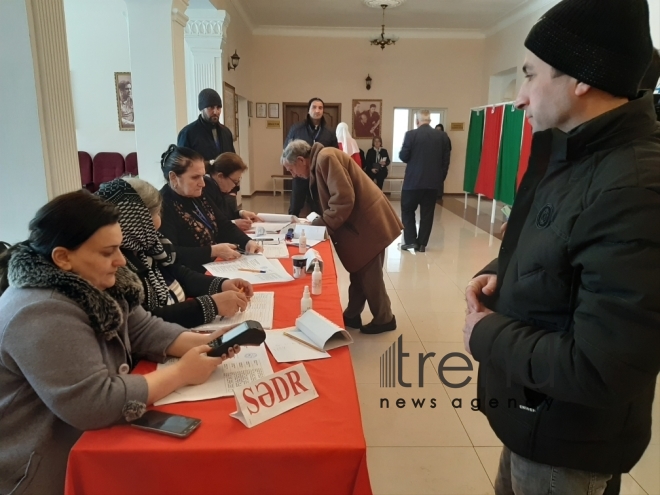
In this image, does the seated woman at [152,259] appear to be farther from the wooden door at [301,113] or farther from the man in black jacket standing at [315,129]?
the wooden door at [301,113]

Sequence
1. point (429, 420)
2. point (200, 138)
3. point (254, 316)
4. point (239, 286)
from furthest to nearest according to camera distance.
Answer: point (200, 138)
point (429, 420)
point (239, 286)
point (254, 316)

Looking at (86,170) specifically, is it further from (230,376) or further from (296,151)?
(230,376)

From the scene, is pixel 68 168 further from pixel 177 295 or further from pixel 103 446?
pixel 103 446

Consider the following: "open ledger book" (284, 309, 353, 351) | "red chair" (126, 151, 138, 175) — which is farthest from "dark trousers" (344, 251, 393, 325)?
"red chair" (126, 151, 138, 175)

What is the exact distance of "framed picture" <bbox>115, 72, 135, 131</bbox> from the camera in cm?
748

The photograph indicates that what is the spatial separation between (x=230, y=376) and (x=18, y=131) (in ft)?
5.47

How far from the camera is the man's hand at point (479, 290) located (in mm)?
1094

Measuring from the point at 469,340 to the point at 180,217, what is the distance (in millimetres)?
1760

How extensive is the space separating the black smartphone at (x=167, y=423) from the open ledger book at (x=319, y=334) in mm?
472

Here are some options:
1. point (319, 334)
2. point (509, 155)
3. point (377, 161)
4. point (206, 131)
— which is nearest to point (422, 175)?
point (509, 155)

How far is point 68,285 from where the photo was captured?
106 centimetres

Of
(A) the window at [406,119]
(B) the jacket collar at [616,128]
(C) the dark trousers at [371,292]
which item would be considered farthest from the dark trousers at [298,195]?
(A) the window at [406,119]

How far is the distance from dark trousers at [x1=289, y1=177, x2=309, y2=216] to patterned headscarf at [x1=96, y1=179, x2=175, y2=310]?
3049 millimetres

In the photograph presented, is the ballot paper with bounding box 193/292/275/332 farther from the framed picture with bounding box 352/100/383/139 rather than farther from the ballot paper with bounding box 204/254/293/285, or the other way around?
the framed picture with bounding box 352/100/383/139
